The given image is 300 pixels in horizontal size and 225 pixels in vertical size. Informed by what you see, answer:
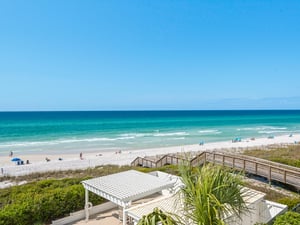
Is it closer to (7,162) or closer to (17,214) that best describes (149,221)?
(17,214)

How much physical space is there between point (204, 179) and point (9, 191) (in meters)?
10.4

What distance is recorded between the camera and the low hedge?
7.48m

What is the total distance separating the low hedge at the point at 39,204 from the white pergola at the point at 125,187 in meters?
0.62

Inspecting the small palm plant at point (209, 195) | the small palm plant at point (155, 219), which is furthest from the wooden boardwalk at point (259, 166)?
the small palm plant at point (155, 219)

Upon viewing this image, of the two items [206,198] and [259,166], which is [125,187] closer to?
[206,198]

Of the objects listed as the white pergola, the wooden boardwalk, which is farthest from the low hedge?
the wooden boardwalk

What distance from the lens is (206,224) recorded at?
2.83 metres

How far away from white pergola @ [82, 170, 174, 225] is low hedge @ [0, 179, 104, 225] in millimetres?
625

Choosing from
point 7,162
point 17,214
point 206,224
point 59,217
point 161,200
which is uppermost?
point 206,224

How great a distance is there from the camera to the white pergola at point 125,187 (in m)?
6.90

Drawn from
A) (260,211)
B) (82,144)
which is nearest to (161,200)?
(260,211)

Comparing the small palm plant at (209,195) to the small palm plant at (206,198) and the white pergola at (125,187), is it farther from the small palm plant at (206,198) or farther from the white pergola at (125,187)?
the white pergola at (125,187)

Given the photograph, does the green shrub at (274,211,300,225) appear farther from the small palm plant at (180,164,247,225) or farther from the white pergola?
the white pergola

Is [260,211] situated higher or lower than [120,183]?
lower
